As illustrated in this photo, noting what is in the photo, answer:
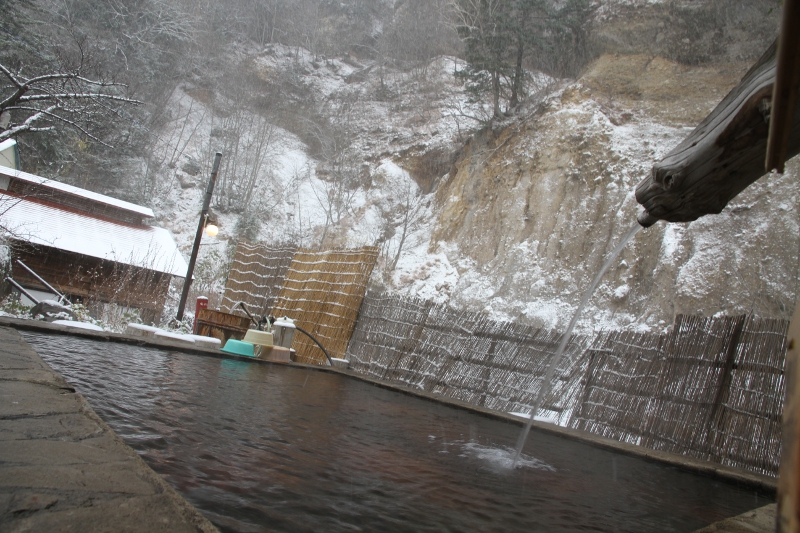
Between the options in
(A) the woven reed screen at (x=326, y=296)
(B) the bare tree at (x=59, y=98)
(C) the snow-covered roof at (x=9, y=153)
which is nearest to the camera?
(B) the bare tree at (x=59, y=98)

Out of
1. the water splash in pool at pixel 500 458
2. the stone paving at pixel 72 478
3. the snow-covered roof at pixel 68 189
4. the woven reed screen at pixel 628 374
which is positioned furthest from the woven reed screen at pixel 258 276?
the stone paving at pixel 72 478

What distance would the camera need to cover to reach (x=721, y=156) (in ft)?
4.99

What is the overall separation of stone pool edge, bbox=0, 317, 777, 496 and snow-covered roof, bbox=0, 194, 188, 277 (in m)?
7.59

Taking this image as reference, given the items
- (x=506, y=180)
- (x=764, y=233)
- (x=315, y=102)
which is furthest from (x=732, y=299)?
(x=315, y=102)

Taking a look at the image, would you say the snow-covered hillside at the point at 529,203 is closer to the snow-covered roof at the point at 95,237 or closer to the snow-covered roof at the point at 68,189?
the snow-covered roof at the point at 95,237

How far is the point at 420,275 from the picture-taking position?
619 inches

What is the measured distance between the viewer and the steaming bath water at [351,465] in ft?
4.97

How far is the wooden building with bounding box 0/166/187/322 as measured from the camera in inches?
467

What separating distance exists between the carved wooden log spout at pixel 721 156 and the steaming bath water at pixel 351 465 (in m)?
1.21

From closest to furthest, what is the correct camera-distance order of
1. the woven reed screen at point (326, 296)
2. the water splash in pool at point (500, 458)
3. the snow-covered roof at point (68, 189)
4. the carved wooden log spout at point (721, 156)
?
1. the carved wooden log spout at point (721, 156)
2. the water splash in pool at point (500, 458)
3. the woven reed screen at point (326, 296)
4. the snow-covered roof at point (68, 189)

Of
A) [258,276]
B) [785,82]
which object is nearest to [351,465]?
[785,82]

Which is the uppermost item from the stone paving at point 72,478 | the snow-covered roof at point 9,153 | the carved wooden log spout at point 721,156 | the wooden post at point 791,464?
the snow-covered roof at point 9,153

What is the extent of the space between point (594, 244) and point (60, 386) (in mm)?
12741

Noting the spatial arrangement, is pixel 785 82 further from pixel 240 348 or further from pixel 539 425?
pixel 240 348
